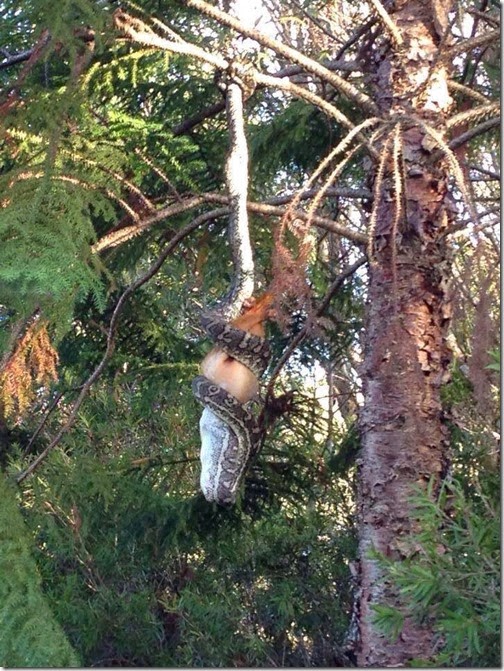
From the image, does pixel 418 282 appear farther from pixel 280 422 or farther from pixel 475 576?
pixel 280 422

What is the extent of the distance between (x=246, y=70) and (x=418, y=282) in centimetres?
85

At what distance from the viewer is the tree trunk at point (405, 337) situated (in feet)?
9.09

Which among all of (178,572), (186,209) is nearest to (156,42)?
(186,209)

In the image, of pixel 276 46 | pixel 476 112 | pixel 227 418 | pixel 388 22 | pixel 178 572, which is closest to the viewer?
pixel 227 418

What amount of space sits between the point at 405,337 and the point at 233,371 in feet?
2.53

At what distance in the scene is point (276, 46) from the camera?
2629 mm

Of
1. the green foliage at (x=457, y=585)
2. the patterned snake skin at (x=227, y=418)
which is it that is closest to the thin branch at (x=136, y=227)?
the patterned snake skin at (x=227, y=418)

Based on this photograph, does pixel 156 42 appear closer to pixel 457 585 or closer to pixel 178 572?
pixel 457 585

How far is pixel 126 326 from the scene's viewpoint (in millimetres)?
5199

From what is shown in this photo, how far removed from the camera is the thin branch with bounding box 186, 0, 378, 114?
255 centimetres

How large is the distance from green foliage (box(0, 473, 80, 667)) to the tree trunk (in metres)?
0.90

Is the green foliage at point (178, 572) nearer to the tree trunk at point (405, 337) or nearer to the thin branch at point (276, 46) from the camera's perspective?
the tree trunk at point (405, 337)

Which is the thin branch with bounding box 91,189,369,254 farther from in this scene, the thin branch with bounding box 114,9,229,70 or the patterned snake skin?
the patterned snake skin

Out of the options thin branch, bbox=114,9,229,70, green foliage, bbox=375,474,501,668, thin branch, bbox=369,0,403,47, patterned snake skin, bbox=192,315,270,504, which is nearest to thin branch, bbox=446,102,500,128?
thin branch, bbox=369,0,403,47
